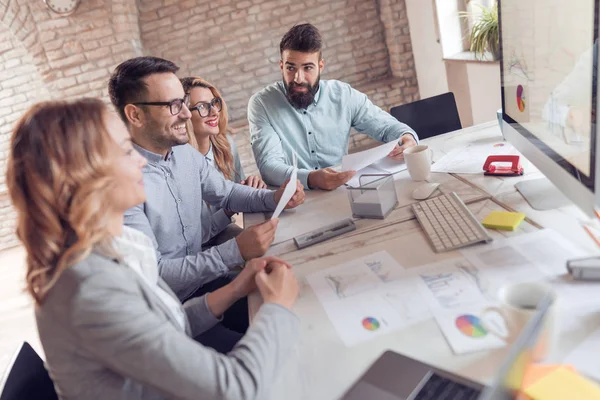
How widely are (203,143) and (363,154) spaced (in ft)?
3.04

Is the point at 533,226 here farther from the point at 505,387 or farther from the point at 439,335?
the point at 505,387

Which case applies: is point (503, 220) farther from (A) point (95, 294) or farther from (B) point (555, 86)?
(A) point (95, 294)

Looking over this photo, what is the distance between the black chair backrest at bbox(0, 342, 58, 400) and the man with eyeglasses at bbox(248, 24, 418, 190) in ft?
4.36

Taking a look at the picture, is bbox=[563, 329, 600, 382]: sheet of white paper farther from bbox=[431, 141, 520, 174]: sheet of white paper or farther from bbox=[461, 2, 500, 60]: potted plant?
bbox=[461, 2, 500, 60]: potted plant

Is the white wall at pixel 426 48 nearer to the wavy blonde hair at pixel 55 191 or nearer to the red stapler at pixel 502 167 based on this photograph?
the red stapler at pixel 502 167

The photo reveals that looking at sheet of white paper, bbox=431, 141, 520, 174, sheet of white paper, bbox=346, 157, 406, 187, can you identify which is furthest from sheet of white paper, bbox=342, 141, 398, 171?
sheet of white paper, bbox=431, 141, 520, 174

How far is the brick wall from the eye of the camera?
4.14 meters

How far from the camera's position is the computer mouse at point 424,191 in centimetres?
152

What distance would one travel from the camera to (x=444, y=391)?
2.38 ft

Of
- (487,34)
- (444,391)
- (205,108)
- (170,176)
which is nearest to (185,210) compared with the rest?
(170,176)

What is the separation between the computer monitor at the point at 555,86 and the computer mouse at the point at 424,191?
282 millimetres

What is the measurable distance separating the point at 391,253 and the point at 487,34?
9.02 feet

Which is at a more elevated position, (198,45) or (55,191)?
(198,45)

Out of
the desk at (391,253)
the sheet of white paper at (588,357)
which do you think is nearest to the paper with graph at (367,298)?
the desk at (391,253)
